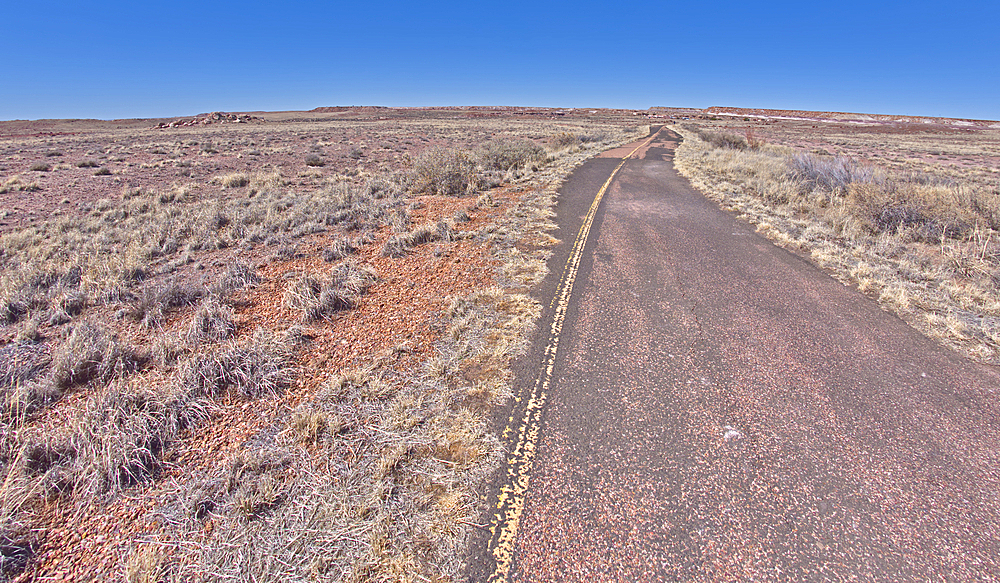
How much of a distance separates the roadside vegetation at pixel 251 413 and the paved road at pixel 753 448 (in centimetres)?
66

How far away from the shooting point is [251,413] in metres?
3.58

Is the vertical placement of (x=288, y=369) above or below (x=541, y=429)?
above

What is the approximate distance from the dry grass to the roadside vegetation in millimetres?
5236

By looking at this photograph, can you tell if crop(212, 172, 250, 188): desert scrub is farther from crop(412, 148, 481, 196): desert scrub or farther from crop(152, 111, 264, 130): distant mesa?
crop(152, 111, 264, 130): distant mesa

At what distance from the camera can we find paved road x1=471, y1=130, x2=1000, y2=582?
97.2 inches

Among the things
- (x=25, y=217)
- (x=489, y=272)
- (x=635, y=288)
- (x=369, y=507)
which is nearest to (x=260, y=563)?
(x=369, y=507)

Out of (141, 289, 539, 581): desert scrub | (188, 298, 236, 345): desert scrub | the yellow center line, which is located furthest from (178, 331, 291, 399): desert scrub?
the yellow center line

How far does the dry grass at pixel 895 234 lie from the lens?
17.9ft

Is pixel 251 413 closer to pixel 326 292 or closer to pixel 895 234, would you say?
pixel 326 292

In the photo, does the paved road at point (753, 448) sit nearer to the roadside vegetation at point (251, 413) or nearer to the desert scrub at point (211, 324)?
the roadside vegetation at point (251, 413)

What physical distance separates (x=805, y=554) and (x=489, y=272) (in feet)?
16.8

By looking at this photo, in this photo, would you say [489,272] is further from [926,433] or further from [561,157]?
[561,157]

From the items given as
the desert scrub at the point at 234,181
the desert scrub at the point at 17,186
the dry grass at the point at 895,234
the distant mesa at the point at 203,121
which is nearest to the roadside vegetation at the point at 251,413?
the dry grass at the point at 895,234

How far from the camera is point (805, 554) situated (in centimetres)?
247
